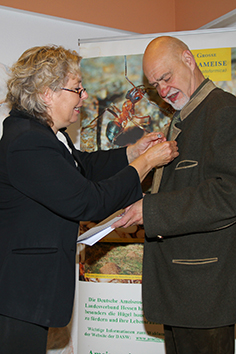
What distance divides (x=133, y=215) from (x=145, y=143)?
57 cm

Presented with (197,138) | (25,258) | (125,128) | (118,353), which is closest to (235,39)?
(125,128)

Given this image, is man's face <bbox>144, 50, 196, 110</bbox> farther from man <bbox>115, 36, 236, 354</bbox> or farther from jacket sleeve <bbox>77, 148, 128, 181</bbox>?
jacket sleeve <bbox>77, 148, 128, 181</bbox>

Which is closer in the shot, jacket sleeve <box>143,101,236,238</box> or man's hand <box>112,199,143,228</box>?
jacket sleeve <box>143,101,236,238</box>

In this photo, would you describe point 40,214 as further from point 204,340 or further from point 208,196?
point 204,340

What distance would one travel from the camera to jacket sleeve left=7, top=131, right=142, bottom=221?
1241mm

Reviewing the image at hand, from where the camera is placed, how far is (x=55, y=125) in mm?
1556

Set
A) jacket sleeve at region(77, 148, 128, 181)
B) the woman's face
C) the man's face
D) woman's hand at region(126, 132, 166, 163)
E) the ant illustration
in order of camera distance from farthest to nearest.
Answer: the ant illustration < jacket sleeve at region(77, 148, 128, 181) < woman's hand at region(126, 132, 166, 163) < the man's face < the woman's face

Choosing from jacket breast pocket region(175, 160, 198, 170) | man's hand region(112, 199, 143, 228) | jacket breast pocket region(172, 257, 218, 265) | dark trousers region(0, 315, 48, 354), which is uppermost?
jacket breast pocket region(175, 160, 198, 170)

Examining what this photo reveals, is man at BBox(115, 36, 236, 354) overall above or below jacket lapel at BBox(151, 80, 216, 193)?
below

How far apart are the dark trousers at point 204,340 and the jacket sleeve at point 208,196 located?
46 centimetres

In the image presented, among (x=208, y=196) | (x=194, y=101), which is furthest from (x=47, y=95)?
(x=208, y=196)

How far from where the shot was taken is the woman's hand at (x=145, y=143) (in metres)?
1.85

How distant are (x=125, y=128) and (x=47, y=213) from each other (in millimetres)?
1166

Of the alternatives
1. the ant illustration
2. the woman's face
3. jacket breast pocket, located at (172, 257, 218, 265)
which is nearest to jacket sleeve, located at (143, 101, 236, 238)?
jacket breast pocket, located at (172, 257, 218, 265)
